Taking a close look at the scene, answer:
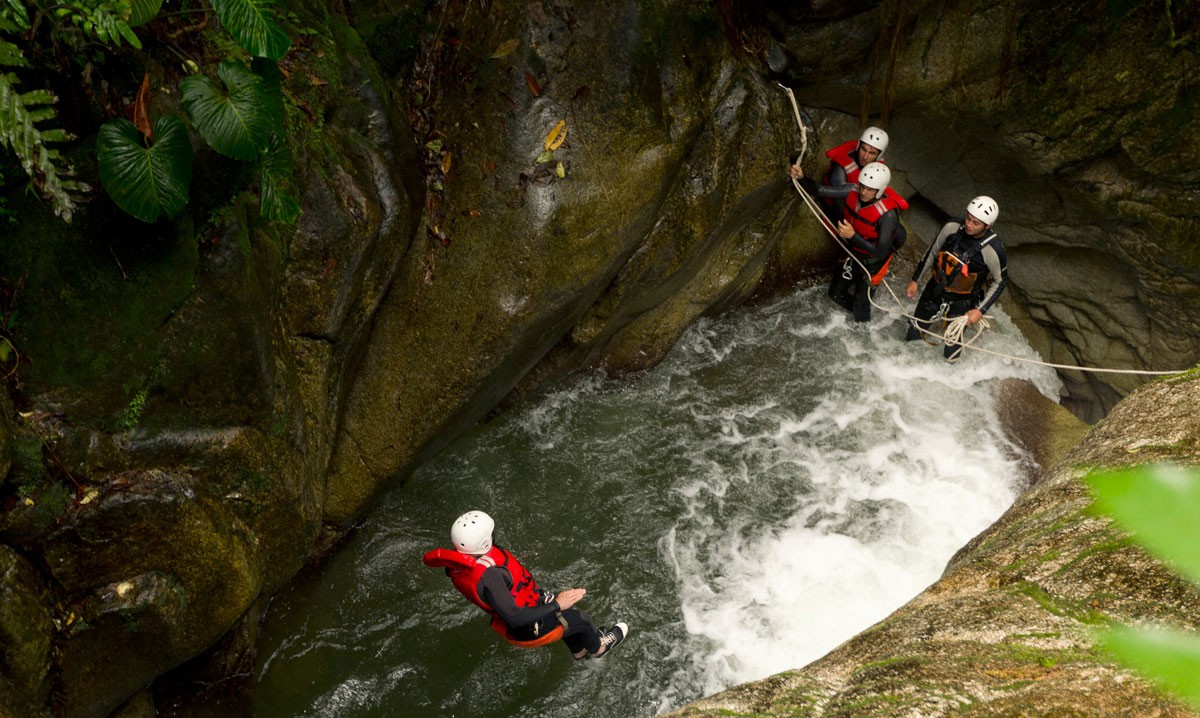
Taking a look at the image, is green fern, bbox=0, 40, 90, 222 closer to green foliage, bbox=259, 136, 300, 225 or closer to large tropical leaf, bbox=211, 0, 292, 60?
large tropical leaf, bbox=211, 0, 292, 60

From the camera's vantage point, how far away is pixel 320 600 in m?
5.61

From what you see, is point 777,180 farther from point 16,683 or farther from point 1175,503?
point 1175,503

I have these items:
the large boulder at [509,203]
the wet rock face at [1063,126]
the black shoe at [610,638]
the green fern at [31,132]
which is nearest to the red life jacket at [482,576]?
the black shoe at [610,638]

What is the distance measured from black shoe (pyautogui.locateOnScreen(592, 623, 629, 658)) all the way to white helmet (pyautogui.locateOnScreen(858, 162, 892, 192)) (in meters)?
4.18

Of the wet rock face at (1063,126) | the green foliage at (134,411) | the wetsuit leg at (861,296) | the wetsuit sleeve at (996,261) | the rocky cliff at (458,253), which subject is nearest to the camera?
the rocky cliff at (458,253)

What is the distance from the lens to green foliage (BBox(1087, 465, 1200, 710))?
2.03 ft

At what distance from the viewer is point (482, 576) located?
4832 millimetres

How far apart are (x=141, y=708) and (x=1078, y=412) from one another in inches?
344

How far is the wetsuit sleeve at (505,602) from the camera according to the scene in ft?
15.5

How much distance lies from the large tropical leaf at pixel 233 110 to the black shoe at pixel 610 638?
358cm

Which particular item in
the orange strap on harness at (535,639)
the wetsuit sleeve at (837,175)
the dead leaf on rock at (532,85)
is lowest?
the orange strap on harness at (535,639)

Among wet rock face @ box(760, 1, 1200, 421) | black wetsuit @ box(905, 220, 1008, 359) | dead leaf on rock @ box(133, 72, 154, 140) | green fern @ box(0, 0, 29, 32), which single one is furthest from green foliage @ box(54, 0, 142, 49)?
black wetsuit @ box(905, 220, 1008, 359)

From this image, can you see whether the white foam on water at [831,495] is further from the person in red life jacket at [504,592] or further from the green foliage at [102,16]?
the green foliage at [102,16]

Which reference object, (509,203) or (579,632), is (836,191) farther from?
(579,632)
